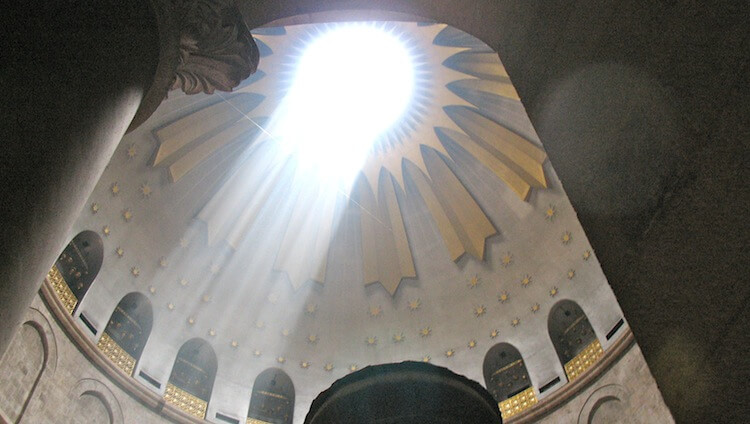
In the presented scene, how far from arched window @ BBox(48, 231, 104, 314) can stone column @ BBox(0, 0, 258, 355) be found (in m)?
8.24

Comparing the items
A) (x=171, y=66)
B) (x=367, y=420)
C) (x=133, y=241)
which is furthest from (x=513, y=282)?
(x=171, y=66)

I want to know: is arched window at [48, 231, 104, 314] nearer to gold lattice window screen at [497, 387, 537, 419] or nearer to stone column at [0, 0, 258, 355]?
stone column at [0, 0, 258, 355]

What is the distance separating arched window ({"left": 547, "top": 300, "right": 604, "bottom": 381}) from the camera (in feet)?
37.3

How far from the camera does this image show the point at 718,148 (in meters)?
1.96

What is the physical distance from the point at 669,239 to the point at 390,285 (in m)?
13.2

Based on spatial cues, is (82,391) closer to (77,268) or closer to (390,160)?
(77,268)

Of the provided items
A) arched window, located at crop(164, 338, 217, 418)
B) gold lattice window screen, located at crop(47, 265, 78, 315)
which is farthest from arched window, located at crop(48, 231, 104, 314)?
arched window, located at crop(164, 338, 217, 418)

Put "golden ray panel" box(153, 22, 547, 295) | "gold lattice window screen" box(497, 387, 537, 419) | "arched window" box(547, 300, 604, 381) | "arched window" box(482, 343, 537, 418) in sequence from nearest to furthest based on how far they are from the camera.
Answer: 1. "arched window" box(547, 300, 604, 381)
2. "gold lattice window screen" box(497, 387, 537, 419)
3. "arched window" box(482, 343, 537, 418)
4. "golden ray panel" box(153, 22, 547, 295)

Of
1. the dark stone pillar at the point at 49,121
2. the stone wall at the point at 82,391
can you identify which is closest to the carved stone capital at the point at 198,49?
the dark stone pillar at the point at 49,121

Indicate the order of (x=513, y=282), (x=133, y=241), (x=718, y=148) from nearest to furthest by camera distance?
(x=718, y=148), (x=133, y=241), (x=513, y=282)

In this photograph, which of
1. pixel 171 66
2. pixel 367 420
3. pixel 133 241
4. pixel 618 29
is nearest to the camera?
pixel 618 29

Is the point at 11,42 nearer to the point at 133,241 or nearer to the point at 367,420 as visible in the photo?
the point at 367,420

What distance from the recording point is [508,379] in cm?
1254

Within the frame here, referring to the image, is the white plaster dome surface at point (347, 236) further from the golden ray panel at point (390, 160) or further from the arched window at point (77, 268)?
the arched window at point (77, 268)
